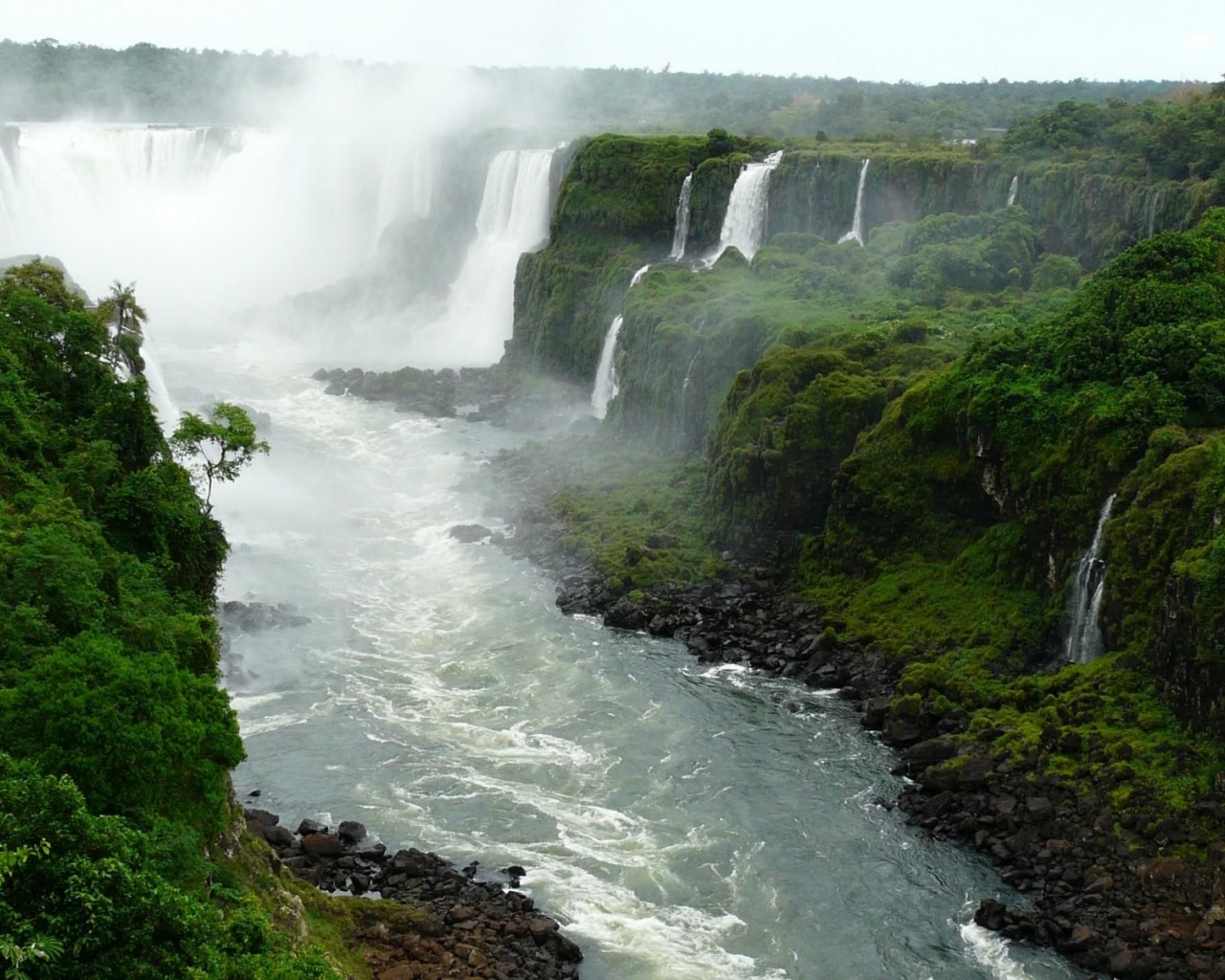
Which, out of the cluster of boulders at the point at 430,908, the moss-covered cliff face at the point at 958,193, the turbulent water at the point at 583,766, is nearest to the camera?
the cluster of boulders at the point at 430,908

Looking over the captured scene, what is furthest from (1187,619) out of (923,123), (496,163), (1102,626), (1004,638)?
(923,123)

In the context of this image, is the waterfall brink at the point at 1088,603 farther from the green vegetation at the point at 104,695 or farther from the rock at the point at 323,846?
the green vegetation at the point at 104,695

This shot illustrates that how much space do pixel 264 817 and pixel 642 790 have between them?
8.51 metres

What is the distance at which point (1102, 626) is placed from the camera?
3353 cm

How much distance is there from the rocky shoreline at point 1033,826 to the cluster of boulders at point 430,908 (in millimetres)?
8762

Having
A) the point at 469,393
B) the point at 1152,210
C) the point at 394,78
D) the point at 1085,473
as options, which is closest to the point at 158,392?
the point at 469,393

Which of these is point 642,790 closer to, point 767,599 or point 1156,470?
point 767,599

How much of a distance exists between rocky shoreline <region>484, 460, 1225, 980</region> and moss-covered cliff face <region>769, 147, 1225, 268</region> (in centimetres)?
2752

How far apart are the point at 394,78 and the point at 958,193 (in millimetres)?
59956

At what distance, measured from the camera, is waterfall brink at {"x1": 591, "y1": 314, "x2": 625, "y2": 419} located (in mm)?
61938

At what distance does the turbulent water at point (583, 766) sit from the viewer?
25906 mm

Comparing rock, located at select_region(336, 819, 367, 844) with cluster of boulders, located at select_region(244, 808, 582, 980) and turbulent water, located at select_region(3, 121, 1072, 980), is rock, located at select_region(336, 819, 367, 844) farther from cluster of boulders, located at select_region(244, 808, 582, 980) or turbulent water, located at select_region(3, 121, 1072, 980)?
turbulent water, located at select_region(3, 121, 1072, 980)

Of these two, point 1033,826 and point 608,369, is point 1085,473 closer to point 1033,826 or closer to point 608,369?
point 1033,826

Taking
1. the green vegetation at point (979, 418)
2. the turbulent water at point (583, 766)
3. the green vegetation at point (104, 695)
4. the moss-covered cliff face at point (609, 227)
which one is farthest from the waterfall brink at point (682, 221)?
the green vegetation at point (104, 695)
